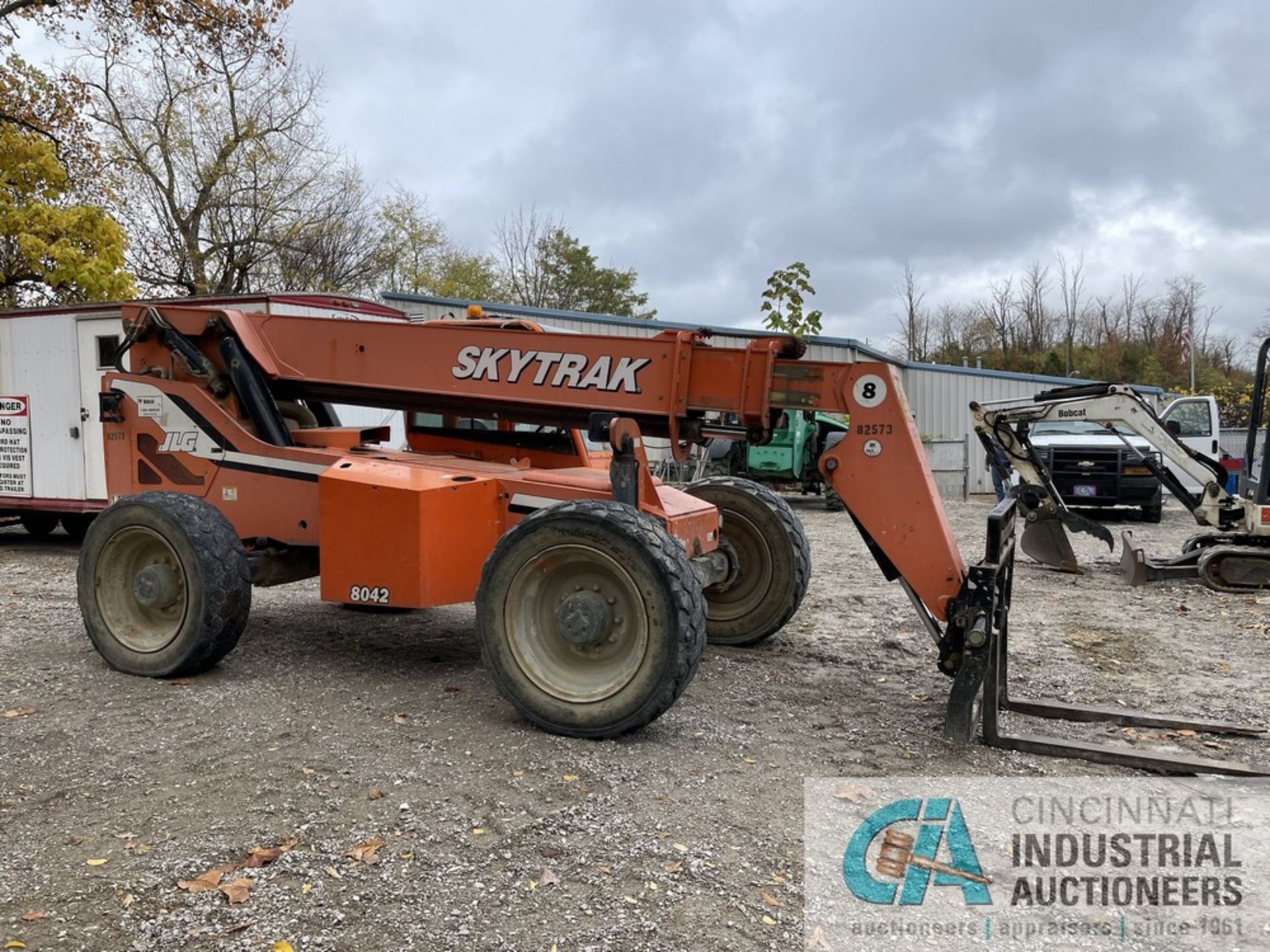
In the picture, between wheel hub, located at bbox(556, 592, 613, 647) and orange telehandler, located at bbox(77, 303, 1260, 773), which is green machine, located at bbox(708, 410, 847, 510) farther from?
wheel hub, located at bbox(556, 592, 613, 647)

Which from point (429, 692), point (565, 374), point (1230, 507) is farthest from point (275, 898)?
point (1230, 507)

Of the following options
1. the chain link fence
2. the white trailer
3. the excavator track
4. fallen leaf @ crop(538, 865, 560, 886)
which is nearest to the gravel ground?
fallen leaf @ crop(538, 865, 560, 886)

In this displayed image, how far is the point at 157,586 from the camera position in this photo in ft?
18.4

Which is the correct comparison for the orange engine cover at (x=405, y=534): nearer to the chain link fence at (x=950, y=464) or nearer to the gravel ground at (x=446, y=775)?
the gravel ground at (x=446, y=775)

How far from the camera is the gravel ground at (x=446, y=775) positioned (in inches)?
120

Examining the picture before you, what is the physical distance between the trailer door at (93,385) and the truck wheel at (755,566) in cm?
788

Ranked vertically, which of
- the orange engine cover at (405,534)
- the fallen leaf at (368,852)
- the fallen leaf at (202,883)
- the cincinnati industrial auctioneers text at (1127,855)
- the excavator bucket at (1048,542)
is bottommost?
the cincinnati industrial auctioneers text at (1127,855)

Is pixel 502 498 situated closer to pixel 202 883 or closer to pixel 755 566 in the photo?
pixel 755 566

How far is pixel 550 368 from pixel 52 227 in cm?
1420

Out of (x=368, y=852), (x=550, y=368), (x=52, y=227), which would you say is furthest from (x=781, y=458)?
(x=368, y=852)

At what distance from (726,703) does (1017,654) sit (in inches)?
98.9

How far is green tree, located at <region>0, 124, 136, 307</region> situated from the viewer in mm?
15953

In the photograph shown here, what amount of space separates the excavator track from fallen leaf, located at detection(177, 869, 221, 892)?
30.0ft

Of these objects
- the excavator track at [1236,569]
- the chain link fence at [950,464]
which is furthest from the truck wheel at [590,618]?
the chain link fence at [950,464]
